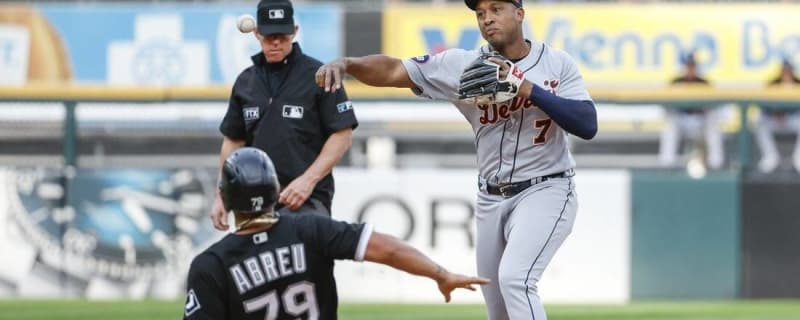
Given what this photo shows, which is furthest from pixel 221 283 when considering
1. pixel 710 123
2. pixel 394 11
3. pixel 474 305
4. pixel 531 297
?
pixel 394 11

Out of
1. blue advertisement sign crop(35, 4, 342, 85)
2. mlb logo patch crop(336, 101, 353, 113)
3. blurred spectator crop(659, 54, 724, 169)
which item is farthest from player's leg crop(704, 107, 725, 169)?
blue advertisement sign crop(35, 4, 342, 85)

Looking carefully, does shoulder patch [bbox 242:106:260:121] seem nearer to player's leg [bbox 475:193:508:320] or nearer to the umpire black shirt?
the umpire black shirt

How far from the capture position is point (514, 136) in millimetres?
6684

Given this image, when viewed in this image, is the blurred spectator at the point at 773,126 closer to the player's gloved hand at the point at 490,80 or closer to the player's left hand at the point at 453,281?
the player's gloved hand at the point at 490,80

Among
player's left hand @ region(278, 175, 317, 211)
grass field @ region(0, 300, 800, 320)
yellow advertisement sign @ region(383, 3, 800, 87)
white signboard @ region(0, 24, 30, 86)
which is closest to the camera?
player's left hand @ region(278, 175, 317, 211)

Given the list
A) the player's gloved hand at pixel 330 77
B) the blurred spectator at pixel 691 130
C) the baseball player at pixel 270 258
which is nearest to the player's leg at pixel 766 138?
the blurred spectator at pixel 691 130

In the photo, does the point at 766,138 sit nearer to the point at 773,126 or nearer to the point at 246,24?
the point at 773,126

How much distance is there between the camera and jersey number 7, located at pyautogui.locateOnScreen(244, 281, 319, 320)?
4797 mm

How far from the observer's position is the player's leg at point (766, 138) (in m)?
14.5

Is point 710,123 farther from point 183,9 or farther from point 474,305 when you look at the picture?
point 183,9

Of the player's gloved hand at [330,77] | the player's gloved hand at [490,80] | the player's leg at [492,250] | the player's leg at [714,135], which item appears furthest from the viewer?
the player's leg at [714,135]

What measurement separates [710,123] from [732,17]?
7491mm

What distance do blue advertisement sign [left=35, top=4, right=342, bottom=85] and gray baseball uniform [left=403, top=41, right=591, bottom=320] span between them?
14.1 meters

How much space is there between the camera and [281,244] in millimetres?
4750
